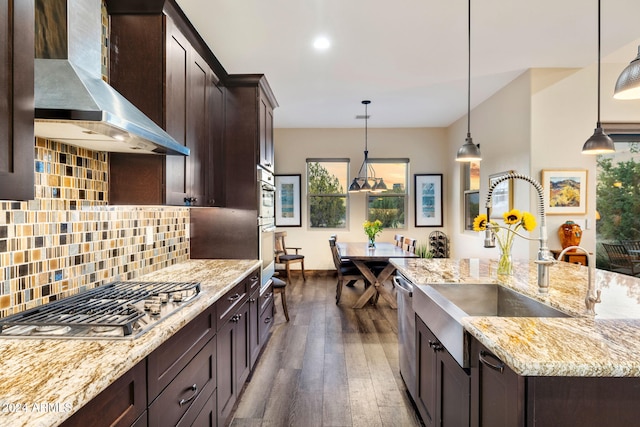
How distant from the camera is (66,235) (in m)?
1.61

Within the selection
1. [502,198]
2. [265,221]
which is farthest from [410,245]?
[265,221]

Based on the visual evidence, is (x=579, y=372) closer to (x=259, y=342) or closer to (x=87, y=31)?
(x=87, y=31)

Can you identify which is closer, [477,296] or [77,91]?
[77,91]

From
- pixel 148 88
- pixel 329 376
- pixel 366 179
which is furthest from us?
pixel 366 179

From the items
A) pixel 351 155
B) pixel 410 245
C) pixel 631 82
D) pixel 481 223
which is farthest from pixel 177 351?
pixel 351 155

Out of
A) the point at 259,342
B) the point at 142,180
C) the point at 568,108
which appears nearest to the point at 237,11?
the point at 142,180

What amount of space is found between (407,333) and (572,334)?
1270 mm

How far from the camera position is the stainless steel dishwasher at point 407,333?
2129 millimetres

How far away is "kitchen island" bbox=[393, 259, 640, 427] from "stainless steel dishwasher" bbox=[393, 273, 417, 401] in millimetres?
201

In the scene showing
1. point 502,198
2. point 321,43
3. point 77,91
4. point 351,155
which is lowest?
point 502,198

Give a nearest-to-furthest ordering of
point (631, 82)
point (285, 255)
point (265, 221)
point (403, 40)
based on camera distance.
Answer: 1. point (631, 82)
2. point (403, 40)
3. point (265, 221)
4. point (285, 255)

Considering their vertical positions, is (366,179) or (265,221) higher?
(366,179)

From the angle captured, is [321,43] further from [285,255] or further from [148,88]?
[285,255]

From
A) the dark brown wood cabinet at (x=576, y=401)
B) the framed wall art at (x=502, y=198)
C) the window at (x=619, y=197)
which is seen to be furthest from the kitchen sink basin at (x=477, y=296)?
the window at (x=619, y=197)
